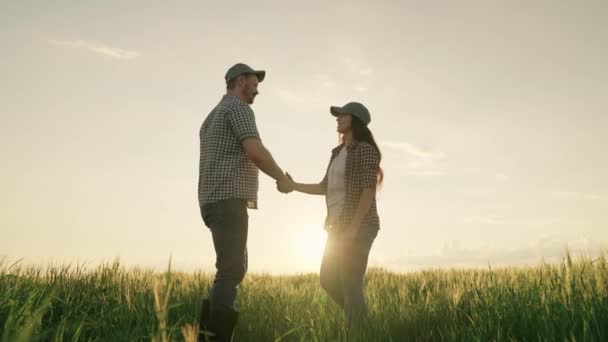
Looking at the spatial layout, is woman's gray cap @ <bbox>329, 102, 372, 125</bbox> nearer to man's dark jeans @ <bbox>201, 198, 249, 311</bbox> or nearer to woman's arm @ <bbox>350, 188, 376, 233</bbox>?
woman's arm @ <bbox>350, 188, 376, 233</bbox>

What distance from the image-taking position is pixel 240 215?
14.4ft

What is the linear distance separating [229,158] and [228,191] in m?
0.34

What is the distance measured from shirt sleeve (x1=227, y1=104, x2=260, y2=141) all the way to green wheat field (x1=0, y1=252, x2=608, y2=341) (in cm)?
144

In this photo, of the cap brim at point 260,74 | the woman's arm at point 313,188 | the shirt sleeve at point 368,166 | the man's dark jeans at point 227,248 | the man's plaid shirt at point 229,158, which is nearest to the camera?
the man's dark jeans at point 227,248

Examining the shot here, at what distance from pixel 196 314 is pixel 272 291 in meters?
1.86

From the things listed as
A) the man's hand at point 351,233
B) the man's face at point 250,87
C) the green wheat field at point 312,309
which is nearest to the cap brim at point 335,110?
the man's face at point 250,87

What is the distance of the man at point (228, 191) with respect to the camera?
4.30 metres

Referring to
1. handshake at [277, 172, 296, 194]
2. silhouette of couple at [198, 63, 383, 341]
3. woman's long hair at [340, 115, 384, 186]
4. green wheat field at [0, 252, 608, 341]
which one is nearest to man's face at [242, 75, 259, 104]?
silhouette of couple at [198, 63, 383, 341]

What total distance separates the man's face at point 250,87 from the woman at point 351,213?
0.97 metres

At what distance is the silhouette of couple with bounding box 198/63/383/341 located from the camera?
14.2ft

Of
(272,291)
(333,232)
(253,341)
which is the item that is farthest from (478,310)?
(272,291)

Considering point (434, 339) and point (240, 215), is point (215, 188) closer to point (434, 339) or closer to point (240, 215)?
point (240, 215)

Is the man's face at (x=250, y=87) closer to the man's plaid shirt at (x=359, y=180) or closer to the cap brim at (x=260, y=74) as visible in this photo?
the cap brim at (x=260, y=74)

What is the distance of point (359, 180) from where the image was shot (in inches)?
187
